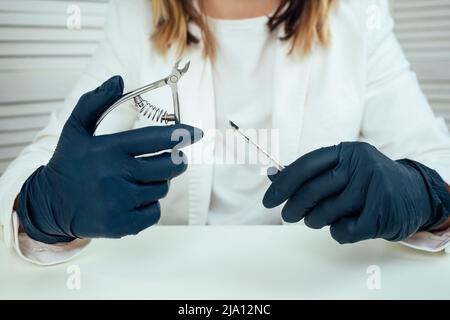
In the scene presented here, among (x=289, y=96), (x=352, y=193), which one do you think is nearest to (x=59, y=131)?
(x=289, y=96)

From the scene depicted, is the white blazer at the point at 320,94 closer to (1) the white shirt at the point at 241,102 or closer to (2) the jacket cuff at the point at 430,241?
(1) the white shirt at the point at 241,102

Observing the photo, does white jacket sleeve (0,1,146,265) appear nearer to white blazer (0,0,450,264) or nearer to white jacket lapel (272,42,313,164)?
white blazer (0,0,450,264)

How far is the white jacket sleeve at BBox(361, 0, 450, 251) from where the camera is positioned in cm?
84

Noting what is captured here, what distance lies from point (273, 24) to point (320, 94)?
0.59ft

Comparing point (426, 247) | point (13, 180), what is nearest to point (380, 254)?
point (426, 247)

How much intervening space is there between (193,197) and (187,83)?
243 millimetres

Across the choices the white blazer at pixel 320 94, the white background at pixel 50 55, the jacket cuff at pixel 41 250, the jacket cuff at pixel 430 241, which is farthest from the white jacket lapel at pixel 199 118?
the white background at pixel 50 55

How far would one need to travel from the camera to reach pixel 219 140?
93 cm

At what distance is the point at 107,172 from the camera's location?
1.80 ft

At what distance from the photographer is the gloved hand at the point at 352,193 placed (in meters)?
0.58

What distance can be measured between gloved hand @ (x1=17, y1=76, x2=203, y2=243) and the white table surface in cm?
8

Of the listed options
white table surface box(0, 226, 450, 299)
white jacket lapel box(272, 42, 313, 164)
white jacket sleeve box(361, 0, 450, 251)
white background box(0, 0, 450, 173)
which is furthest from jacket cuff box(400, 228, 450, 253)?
white background box(0, 0, 450, 173)

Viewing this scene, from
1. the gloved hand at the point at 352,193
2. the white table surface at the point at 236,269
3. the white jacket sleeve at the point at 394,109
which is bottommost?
the white table surface at the point at 236,269

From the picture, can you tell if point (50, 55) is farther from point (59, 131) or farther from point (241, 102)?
point (241, 102)
